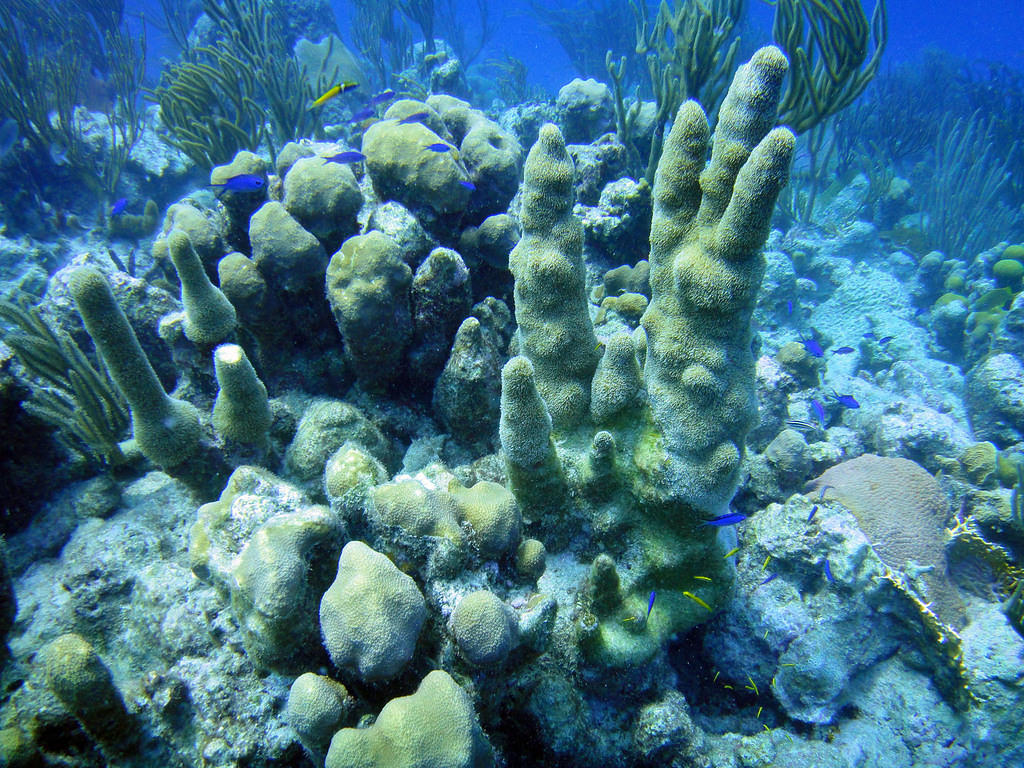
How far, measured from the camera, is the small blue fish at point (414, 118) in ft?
13.6

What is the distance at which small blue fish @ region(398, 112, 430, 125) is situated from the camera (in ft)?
13.6

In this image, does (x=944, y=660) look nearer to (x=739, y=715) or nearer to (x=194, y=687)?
(x=739, y=715)

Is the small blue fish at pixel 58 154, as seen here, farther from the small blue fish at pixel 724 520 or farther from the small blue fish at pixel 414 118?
the small blue fish at pixel 724 520

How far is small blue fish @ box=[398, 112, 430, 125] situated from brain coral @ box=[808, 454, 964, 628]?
16.0 feet

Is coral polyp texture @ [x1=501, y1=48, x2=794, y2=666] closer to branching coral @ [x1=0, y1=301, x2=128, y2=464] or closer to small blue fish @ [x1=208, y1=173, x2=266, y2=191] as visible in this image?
small blue fish @ [x1=208, y1=173, x2=266, y2=191]

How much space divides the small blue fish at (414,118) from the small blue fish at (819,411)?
15.9 feet

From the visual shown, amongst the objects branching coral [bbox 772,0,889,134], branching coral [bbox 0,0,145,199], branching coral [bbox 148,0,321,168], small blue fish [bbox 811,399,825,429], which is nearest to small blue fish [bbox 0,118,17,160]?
branching coral [bbox 0,0,145,199]

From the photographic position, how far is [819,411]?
5062 mm

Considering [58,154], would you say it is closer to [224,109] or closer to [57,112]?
[57,112]

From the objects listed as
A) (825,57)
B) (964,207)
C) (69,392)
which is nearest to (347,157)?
(69,392)

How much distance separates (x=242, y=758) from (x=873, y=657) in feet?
13.2

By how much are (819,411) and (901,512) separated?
134 cm

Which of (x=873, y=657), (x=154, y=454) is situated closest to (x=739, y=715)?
(x=873, y=657)

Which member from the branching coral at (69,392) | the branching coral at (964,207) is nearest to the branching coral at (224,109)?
the branching coral at (69,392)
